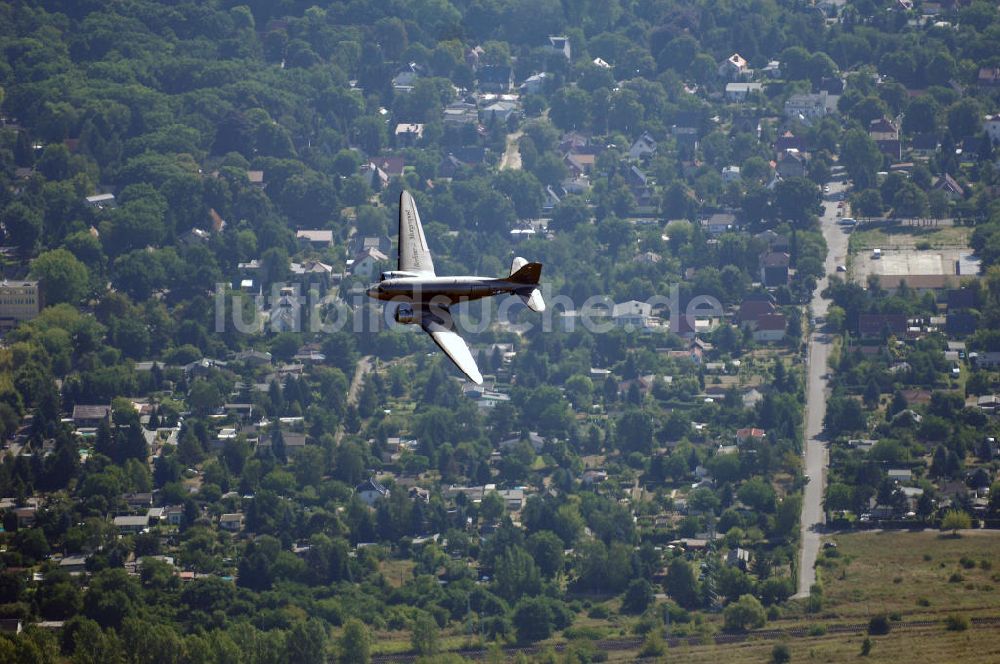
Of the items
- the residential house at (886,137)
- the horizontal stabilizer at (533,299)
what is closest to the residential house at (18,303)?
the residential house at (886,137)

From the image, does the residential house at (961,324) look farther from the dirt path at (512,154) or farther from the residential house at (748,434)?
the dirt path at (512,154)

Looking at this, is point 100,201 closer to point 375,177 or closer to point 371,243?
point 375,177

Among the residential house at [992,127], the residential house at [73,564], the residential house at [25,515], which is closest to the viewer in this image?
the residential house at [73,564]

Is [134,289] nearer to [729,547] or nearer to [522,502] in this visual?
[522,502]

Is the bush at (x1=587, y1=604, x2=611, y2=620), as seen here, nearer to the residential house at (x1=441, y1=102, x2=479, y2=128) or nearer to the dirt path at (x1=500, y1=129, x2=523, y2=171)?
the dirt path at (x1=500, y1=129, x2=523, y2=171)

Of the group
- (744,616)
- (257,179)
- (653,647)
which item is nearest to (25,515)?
(653,647)

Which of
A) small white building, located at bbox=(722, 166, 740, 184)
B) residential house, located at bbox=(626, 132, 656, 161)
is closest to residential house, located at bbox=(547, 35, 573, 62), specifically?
residential house, located at bbox=(626, 132, 656, 161)
